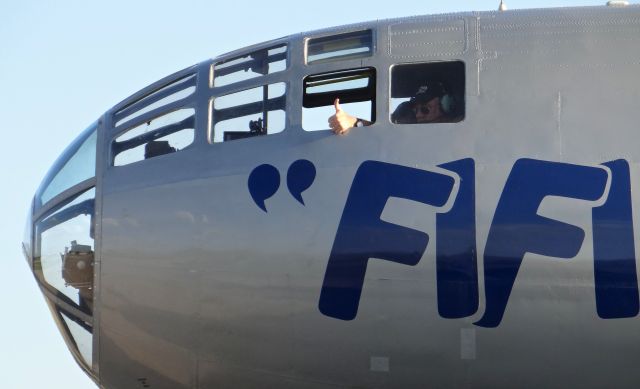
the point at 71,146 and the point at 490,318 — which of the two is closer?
the point at 490,318

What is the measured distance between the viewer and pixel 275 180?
1377cm

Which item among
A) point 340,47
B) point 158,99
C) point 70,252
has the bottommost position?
point 70,252

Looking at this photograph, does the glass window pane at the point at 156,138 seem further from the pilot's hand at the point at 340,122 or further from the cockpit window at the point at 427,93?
the cockpit window at the point at 427,93

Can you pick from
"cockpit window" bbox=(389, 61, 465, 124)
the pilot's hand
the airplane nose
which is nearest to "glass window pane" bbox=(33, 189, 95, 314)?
the airplane nose

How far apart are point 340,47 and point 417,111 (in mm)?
1286

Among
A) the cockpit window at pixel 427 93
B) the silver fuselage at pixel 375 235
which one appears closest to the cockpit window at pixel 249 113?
the silver fuselage at pixel 375 235

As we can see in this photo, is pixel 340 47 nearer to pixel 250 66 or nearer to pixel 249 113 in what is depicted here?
pixel 250 66

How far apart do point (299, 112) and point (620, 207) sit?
3.70 metres

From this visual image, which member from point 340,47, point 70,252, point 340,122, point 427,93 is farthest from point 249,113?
point 70,252

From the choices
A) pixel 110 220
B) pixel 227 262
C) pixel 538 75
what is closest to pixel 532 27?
pixel 538 75

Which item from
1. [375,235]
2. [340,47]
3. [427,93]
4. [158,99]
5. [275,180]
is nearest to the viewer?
[375,235]

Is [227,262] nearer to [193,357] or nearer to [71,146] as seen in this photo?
[193,357]

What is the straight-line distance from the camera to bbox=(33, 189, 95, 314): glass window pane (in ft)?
47.4

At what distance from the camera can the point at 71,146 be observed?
15547mm
